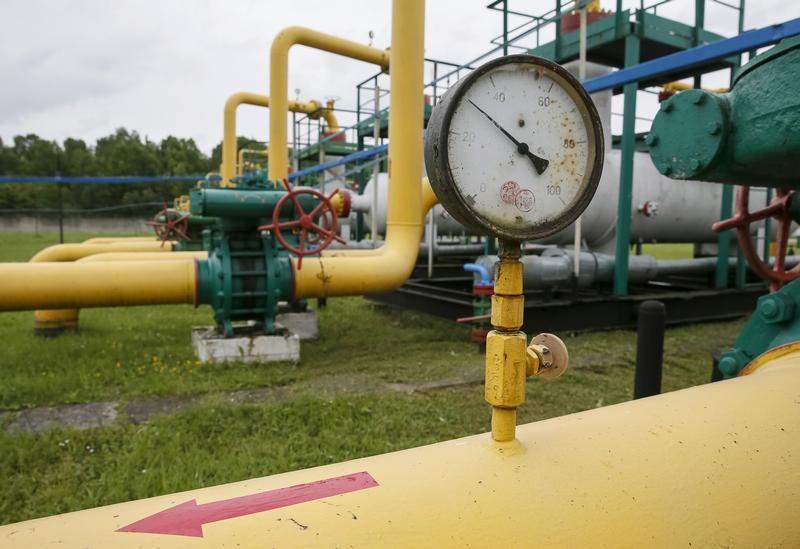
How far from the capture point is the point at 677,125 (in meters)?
1.39

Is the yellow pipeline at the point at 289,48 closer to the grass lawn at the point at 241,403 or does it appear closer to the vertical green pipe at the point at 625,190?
the vertical green pipe at the point at 625,190

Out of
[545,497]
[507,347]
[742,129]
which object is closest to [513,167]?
[507,347]

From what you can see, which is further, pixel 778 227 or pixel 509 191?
pixel 778 227

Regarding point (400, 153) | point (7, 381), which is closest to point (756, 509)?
point (400, 153)

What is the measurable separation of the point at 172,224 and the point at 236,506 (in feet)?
26.5

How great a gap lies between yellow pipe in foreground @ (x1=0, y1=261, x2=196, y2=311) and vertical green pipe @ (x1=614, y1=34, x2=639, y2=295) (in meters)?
3.76

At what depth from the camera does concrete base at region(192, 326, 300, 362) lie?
3.78 metres

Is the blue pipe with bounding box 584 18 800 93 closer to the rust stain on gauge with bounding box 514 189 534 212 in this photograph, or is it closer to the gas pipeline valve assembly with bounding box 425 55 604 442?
the gas pipeline valve assembly with bounding box 425 55 604 442

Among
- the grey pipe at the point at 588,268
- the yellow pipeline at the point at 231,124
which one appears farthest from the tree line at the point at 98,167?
the grey pipe at the point at 588,268

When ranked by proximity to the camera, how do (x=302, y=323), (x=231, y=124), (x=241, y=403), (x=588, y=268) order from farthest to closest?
(x=231, y=124) < (x=588, y=268) < (x=302, y=323) < (x=241, y=403)

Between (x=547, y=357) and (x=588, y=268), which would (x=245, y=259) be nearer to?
(x=588, y=268)

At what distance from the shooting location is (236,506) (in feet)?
2.23

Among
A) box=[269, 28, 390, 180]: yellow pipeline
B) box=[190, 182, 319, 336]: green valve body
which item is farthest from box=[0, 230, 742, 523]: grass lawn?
box=[269, 28, 390, 180]: yellow pipeline

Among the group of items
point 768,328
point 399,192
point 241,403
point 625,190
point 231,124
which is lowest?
point 241,403
